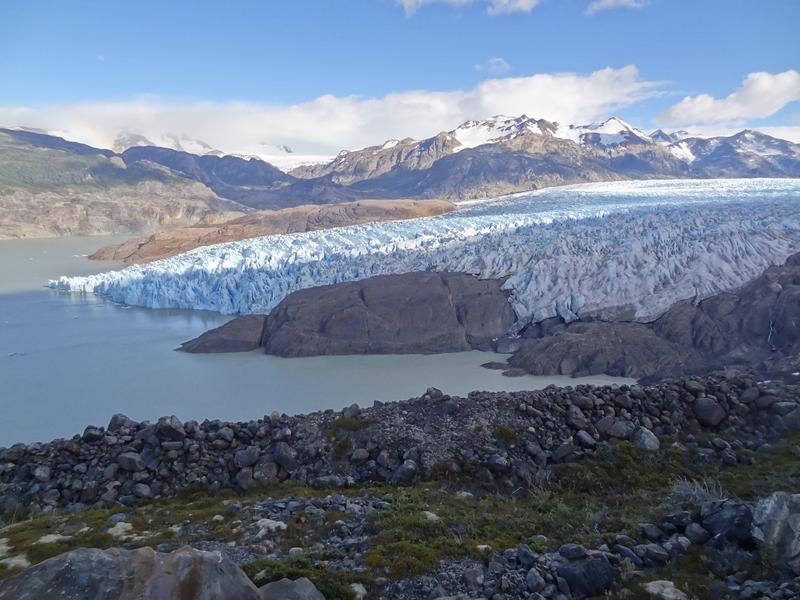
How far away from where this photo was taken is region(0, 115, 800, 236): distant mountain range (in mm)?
56250

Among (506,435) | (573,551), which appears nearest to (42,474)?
(506,435)

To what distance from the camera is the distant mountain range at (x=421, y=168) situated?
185 feet

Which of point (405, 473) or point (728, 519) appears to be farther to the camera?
point (405, 473)

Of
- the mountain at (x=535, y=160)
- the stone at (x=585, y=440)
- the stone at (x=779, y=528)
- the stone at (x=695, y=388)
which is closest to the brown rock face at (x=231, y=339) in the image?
the stone at (x=585, y=440)

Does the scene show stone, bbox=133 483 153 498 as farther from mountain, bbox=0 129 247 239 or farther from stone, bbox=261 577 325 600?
mountain, bbox=0 129 247 239

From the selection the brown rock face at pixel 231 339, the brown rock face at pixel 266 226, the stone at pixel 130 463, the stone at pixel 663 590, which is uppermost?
the brown rock face at pixel 266 226

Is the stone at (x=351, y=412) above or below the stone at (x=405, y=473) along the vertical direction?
above

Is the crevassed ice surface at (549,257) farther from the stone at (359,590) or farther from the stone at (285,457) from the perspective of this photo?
the stone at (359,590)

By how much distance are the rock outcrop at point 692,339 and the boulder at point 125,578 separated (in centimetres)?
681

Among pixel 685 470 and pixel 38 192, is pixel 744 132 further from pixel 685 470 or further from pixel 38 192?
pixel 685 470

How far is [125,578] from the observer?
1.80 metres

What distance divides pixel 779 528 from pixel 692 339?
689 cm

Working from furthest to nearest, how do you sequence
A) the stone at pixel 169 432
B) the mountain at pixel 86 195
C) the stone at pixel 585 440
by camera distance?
the mountain at pixel 86 195, the stone at pixel 169 432, the stone at pixel 585 440

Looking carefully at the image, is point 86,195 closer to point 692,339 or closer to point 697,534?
point 692,339
